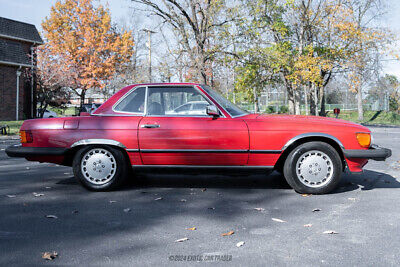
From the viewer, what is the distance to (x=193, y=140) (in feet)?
17.0

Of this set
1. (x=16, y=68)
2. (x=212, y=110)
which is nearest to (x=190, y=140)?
(x=212, y=110)

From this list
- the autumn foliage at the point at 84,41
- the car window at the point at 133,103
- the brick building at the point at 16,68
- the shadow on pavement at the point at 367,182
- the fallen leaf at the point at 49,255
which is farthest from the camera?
the autumn foliage at the point at 84,41

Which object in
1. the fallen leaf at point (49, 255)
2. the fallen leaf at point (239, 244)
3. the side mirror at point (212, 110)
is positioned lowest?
the fallen leaf at point (49, 255)

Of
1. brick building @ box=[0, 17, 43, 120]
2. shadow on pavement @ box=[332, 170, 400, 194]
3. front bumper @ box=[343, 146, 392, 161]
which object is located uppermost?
brick building @ box=[0, 17, 43, 120]

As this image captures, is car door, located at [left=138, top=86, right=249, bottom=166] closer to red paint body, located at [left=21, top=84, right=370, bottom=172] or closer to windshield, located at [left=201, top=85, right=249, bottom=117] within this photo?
red paint body, located at [left=21, top=84, right=370, bottom=172]

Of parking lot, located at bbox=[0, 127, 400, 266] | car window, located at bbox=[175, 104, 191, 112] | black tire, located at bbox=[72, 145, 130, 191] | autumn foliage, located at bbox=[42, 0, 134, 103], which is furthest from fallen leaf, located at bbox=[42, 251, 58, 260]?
autumn foliage, located at bbox=[42, 0, 134, 103]

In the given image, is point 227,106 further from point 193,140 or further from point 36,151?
point 36,151

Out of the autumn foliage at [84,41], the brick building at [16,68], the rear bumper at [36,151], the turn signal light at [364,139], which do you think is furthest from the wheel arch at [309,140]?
the autumn foliage at [84,41]

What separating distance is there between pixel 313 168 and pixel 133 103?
2.77 meters

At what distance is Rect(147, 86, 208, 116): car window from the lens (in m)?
5.41

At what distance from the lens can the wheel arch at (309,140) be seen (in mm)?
5102

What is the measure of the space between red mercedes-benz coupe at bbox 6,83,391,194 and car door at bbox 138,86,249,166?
0.01 meters

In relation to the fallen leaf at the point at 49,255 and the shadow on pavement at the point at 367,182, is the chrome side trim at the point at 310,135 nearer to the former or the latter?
the shadow on pavement at the point at 367,182

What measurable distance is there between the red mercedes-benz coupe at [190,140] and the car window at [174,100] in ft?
0.05
